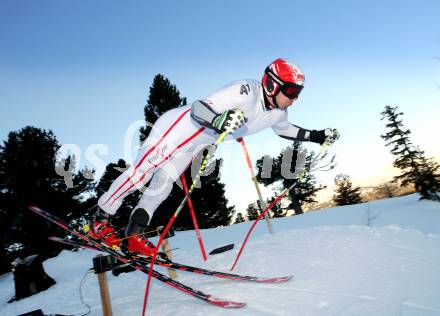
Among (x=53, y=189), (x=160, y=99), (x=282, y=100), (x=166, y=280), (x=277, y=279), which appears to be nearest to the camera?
(x=166, y=280)

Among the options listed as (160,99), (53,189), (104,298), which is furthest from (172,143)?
(160,99)

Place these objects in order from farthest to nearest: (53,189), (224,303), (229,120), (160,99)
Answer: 1. (160,99)
2. (53,189)
3. (229,120)
4. (224,303)

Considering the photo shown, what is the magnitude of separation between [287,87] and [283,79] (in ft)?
0.31

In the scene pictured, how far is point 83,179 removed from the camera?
60.3ft

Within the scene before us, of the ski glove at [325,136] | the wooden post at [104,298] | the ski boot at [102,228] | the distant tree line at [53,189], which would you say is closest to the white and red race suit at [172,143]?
the ski boot at [102,228]

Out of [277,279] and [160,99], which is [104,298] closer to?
[277,279]

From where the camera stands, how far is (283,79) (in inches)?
124

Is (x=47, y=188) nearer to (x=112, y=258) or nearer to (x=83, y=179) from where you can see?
(x=83, y=179)

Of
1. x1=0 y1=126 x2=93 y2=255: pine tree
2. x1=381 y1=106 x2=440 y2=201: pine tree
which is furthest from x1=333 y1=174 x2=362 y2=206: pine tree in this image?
x1=0 y1=126 x2=93 y2=255: pine tree

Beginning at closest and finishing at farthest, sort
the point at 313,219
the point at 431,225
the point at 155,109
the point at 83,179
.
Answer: the point at 431,225, the point at 313,219, the point at 83,179, the point at 155,109

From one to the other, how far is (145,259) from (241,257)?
56.6 inches

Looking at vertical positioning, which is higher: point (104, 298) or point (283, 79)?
point (283, 79)

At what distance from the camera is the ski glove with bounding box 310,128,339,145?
413cm

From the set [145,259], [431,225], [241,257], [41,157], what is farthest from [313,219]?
[41,157]
